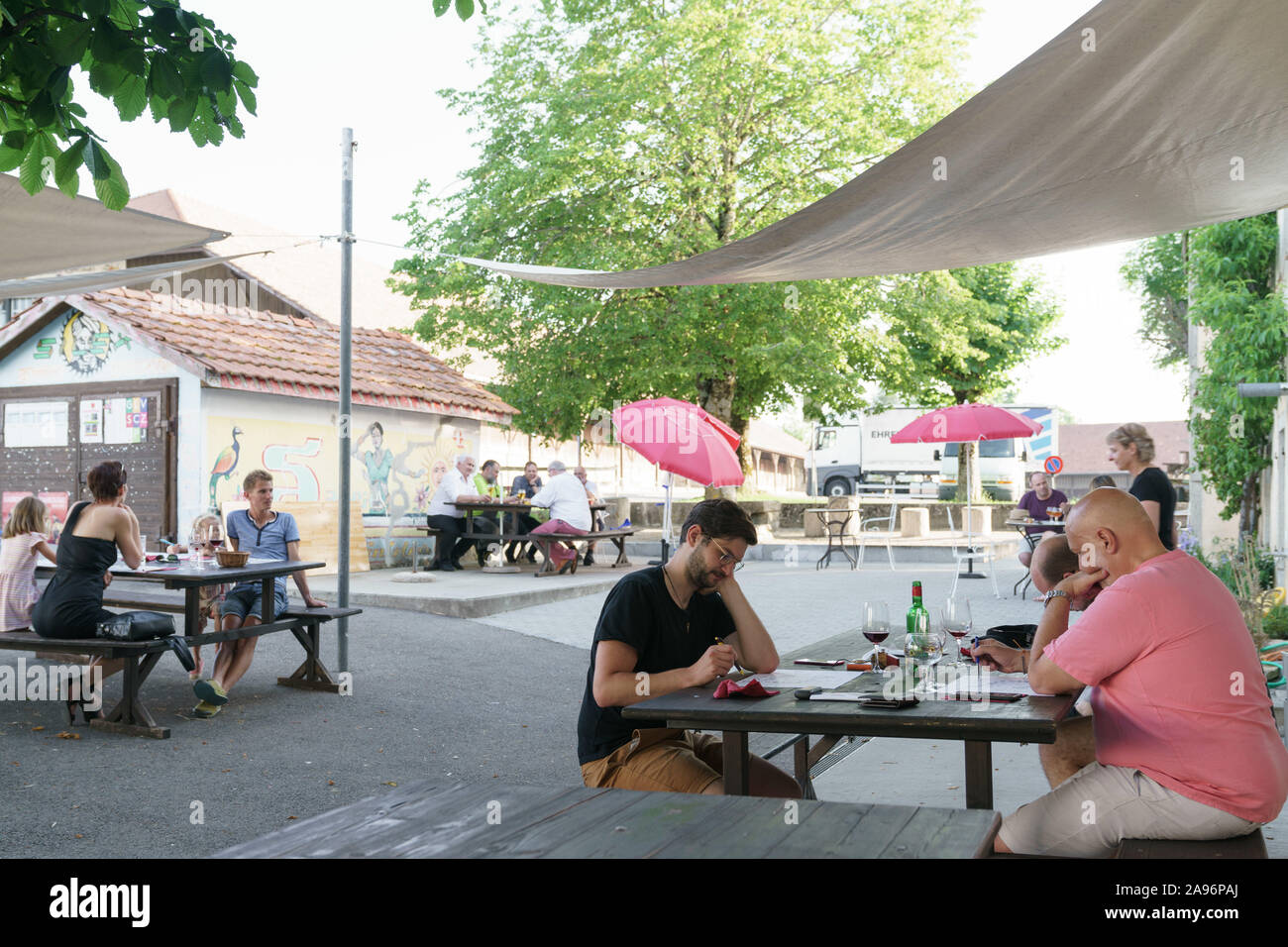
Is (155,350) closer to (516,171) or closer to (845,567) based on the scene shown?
(516,171)

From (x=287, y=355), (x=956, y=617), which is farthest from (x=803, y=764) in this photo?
(x=287, y=355)

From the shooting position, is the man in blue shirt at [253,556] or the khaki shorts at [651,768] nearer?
the khaki shorts at [651,768]

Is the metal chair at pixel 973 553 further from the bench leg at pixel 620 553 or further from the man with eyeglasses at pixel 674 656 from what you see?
the man with eyeglasses at pixel 674 656

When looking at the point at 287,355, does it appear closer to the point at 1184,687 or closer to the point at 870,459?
the point at 1184,687

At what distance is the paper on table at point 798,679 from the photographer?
400cm

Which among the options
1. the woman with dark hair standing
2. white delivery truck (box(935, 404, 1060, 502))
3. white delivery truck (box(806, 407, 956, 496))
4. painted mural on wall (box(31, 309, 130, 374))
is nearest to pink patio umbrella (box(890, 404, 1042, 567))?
the woman with dark hair standing

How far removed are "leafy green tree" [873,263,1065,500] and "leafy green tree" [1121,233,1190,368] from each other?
19.1 feet

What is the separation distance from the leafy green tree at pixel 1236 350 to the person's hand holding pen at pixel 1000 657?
35.1 feet

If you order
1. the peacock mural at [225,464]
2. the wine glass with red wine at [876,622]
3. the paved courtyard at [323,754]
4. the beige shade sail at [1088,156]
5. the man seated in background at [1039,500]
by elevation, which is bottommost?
the paved courtyard at [323,754]

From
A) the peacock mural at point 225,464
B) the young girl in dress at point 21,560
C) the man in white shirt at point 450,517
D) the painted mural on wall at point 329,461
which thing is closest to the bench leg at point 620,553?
the man in white shirt at point 450,517

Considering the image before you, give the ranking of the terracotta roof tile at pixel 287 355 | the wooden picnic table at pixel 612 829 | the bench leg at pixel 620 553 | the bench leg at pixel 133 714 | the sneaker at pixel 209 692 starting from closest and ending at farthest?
the wooden picnic table at pixel 612 829, the bench leg at pixel 133 714, the sneaker at pixel 209 692, the terracotta roof tile at pixel 287 355, the bench leg at pixel 620 553

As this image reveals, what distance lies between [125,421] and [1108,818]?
14494mm

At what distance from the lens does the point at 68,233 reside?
735 cm
